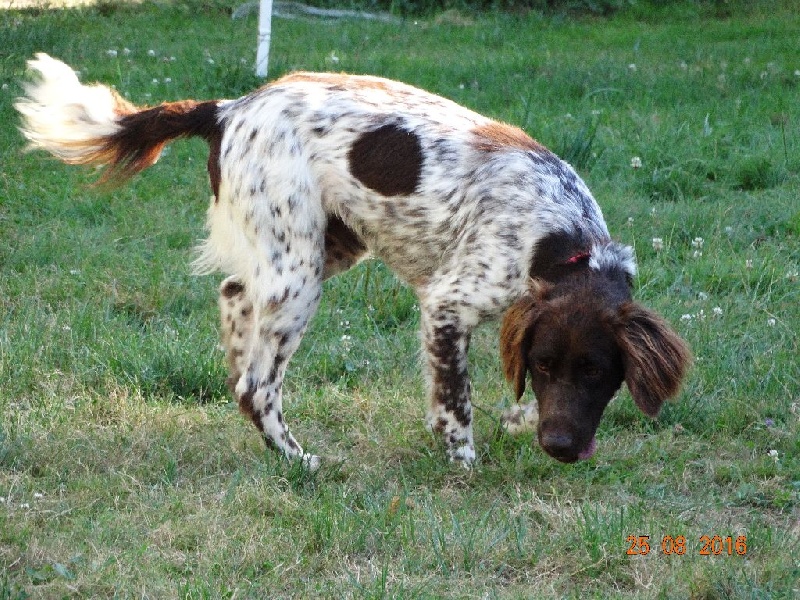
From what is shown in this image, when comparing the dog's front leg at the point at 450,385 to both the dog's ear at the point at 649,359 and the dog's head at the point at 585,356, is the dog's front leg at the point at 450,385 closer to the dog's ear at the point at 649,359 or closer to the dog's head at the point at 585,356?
the dog's head at the point at 585,356

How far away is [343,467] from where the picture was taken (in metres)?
4.21

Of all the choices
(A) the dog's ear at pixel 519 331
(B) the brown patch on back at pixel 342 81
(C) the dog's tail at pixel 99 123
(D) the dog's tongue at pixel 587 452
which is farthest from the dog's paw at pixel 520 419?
(C) the dog's tail at pixel 99 123

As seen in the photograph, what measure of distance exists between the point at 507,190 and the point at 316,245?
0.71 m

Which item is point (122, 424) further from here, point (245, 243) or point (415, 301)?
point (415, 301)

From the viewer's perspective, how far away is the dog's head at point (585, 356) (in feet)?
12.3

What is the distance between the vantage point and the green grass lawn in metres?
3.42

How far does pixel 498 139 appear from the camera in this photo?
4.44 meters

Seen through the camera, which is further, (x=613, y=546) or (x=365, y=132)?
(x=365, y=132)

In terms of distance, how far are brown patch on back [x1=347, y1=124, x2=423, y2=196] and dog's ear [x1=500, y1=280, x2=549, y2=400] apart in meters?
0.67

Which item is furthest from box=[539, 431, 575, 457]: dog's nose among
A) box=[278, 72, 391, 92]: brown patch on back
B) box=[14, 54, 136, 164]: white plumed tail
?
box=[14, 54, 136, 164]: white plumed tail

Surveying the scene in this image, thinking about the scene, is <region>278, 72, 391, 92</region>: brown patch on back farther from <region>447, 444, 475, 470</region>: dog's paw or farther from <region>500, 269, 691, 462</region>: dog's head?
<region>447, 444, 475, 470</region>: dog's paw

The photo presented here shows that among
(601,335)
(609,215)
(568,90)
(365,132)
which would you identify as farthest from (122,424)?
(568,90)

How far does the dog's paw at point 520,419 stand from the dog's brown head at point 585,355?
1.50 feet
